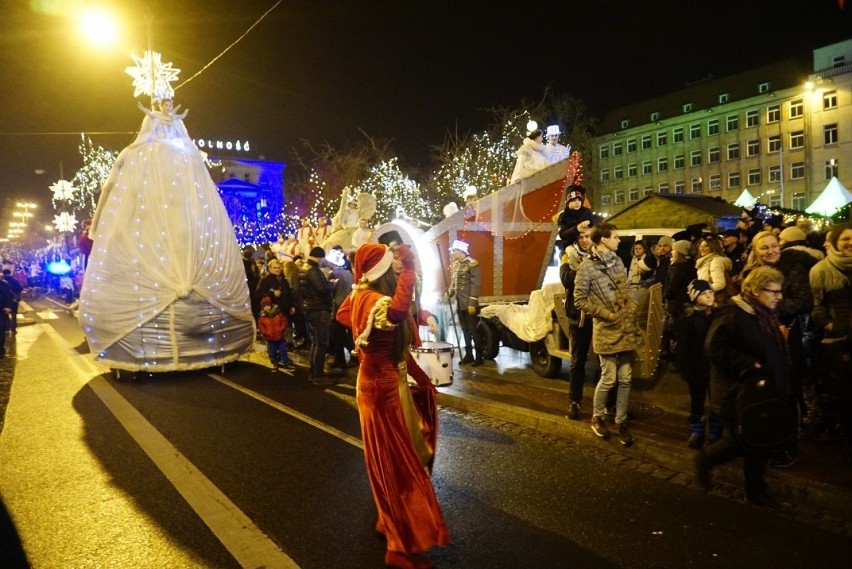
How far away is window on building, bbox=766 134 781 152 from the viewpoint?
50.9 m

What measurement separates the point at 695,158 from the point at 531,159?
2070 inches

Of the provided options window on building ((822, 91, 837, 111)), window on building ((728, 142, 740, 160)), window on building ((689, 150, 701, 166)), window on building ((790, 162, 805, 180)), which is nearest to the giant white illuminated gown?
window on building ((822, 91, 837, 111))

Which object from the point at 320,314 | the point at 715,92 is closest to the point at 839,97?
the point at 715,92

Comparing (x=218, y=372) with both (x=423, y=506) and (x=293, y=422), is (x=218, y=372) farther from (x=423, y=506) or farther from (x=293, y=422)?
(x=423, y=506)

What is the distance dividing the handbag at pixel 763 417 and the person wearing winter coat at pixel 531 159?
7.91 metres

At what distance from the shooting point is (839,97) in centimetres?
4625

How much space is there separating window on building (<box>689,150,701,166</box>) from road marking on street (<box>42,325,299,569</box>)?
59.0 m

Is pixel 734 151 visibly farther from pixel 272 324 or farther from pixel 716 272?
pixel 716 272

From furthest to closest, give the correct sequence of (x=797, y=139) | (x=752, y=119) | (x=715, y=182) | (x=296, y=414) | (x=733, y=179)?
(x=715, y=182) → (x=733, y=179) → (x=752, y=119) → (x=797, y=139) → (x=296, y=414)

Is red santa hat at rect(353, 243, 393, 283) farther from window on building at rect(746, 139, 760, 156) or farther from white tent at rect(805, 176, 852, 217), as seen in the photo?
window on building at rect(746, 139, 760, 156)

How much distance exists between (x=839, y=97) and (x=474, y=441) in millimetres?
52930

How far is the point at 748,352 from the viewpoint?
13.3 ft

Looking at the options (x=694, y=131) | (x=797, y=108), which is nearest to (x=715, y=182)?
(x=694, y=131)

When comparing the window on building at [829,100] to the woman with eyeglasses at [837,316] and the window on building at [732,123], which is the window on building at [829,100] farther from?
the woman with eyeglasses at [837,316]
